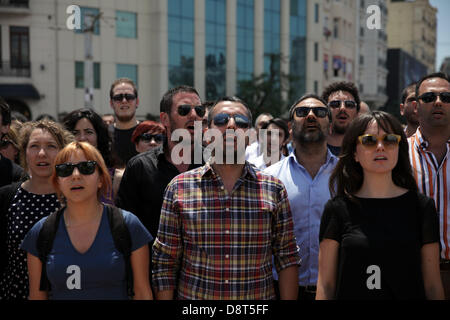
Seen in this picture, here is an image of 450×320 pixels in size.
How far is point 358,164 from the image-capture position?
Result: 3344 mm

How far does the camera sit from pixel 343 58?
152 ft

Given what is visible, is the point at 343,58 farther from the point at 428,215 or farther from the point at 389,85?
the point at 428,215

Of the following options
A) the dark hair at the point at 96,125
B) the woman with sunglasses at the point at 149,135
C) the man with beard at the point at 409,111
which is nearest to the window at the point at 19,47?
the woman with sunglasses at the point at 149,135

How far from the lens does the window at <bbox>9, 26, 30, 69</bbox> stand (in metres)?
26.5

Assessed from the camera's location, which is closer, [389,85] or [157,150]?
[157,150]

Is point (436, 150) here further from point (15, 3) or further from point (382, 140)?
point (15, 3)

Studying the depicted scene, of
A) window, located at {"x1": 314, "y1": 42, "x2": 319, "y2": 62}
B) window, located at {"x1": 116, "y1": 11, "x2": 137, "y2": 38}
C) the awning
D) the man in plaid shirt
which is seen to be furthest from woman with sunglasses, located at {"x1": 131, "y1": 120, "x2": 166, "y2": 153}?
window, located at {"x1": 314, "y1": 42, "x2": 319, "y2": 62}

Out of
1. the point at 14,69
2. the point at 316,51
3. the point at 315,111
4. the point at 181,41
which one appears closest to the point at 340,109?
the point at 315,111

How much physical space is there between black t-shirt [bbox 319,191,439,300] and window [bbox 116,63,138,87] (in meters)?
28.0

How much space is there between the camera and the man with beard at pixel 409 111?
18.1ft

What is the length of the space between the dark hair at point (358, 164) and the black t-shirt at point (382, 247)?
0.20 m

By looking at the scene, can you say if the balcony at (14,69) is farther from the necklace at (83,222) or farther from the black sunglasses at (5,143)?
the necklace at (83,222)
